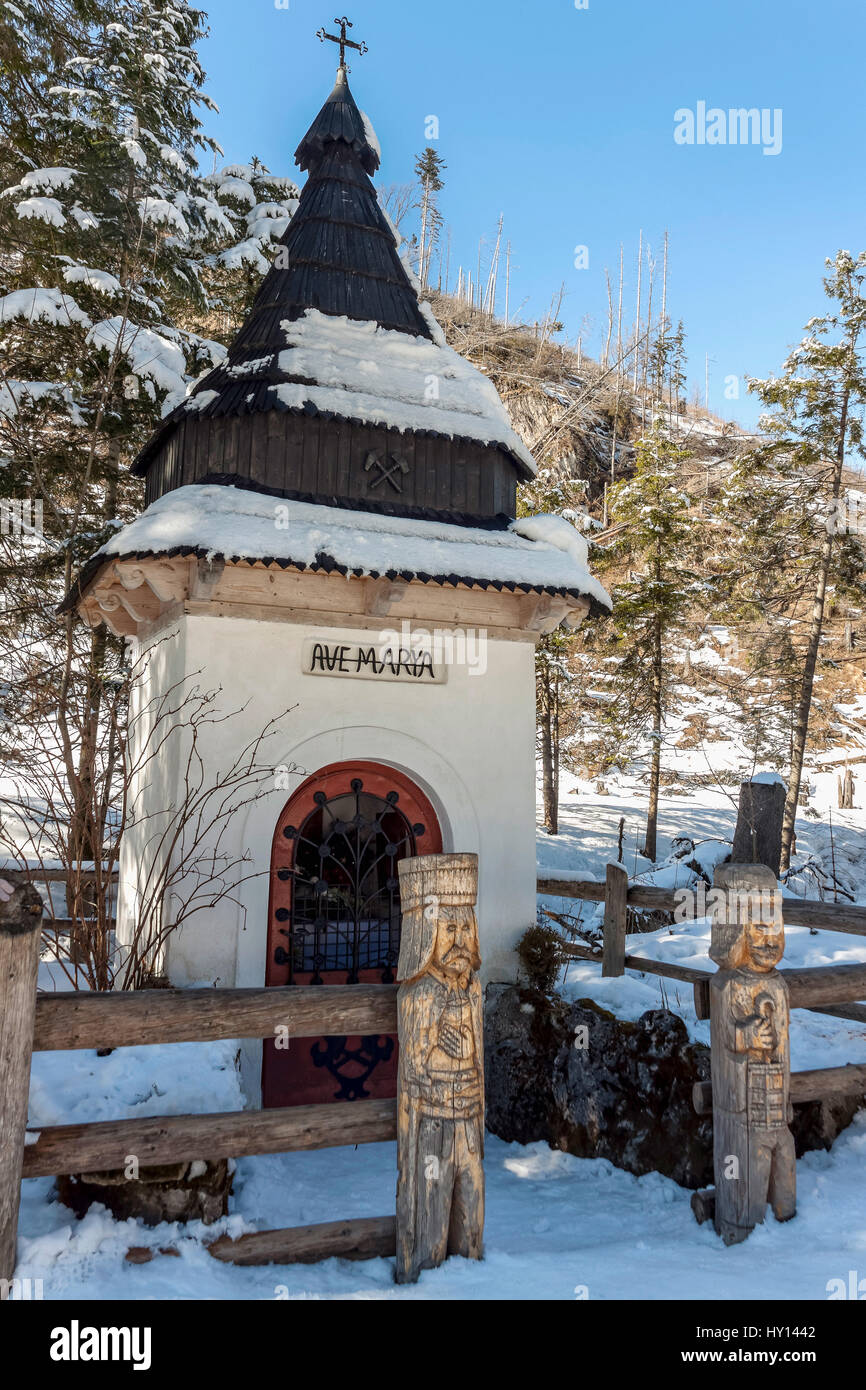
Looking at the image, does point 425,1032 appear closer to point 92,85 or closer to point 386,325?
point 386,325

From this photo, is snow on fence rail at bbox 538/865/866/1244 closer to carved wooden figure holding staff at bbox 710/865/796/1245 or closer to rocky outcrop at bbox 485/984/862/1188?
carved wooden figure holding staff at bbox 710/865/796/1245

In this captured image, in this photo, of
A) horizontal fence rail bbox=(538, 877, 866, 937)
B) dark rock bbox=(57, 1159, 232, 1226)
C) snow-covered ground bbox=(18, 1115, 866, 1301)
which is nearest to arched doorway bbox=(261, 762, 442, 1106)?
snow-covered ground bbox=(18, 1115, 866, 1301)

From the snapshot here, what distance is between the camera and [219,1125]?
3.75 meters

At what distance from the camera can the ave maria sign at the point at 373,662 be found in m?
6.81

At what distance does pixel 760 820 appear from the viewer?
23.2 feet

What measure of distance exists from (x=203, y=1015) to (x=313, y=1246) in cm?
115

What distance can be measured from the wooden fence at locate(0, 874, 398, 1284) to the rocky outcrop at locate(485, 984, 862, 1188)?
247 cm

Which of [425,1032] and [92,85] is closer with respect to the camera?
[425,1032]

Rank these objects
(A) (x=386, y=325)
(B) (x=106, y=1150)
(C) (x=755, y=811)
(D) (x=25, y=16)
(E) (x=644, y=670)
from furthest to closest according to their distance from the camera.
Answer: (E) (x=644, y=670), (D) (x=25, y=16), (A) (x=386, y=325), (C) (x=755, y=811), (B) (x=106, y=1150)

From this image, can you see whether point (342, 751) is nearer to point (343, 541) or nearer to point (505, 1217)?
point (343, 541)

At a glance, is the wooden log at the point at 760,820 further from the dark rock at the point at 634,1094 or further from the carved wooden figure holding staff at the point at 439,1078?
the carved wooden figure holding staff at the point at 439,1078

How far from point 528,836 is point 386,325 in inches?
195

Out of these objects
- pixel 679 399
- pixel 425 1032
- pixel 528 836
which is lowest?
pixel 425 1032
